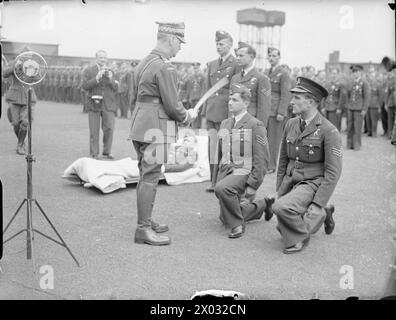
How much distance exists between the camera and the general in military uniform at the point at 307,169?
16.2 feet

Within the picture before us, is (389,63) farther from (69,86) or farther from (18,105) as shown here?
(69,86)

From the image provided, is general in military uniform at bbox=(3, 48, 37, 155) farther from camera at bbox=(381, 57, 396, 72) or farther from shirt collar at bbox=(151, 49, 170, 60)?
camera at bbox=(381, 57, 396, 72)

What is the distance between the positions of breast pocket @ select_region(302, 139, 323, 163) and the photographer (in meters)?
5.50

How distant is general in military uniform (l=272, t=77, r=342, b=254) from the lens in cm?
494

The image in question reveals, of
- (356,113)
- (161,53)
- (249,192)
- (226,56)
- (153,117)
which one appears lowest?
(249,192)

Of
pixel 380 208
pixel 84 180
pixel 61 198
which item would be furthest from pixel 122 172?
pixel 380 208

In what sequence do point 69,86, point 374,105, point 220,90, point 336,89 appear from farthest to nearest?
point 69,86
point 374,105
point 336,89
point 220,90

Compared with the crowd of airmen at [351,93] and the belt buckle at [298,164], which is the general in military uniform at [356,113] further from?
the belt buckle at [298,164]

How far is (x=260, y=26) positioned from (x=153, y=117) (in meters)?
4.44

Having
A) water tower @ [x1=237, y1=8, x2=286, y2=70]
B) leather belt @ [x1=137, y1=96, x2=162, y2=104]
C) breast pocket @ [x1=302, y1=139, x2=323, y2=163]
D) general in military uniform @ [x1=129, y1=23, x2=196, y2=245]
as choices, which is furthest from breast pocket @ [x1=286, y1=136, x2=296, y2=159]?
water tower @ [x1=237, y1=8, x2=286, y2=70]

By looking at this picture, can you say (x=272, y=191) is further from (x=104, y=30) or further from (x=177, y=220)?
(x=104, y=30)

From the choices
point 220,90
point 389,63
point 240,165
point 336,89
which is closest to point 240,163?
point 240,165

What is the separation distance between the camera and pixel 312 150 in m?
5.05

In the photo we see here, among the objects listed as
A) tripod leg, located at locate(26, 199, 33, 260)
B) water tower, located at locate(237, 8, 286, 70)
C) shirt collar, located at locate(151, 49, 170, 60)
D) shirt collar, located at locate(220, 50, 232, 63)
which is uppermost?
water tower, located at locate(237, 8, 286, 70)
